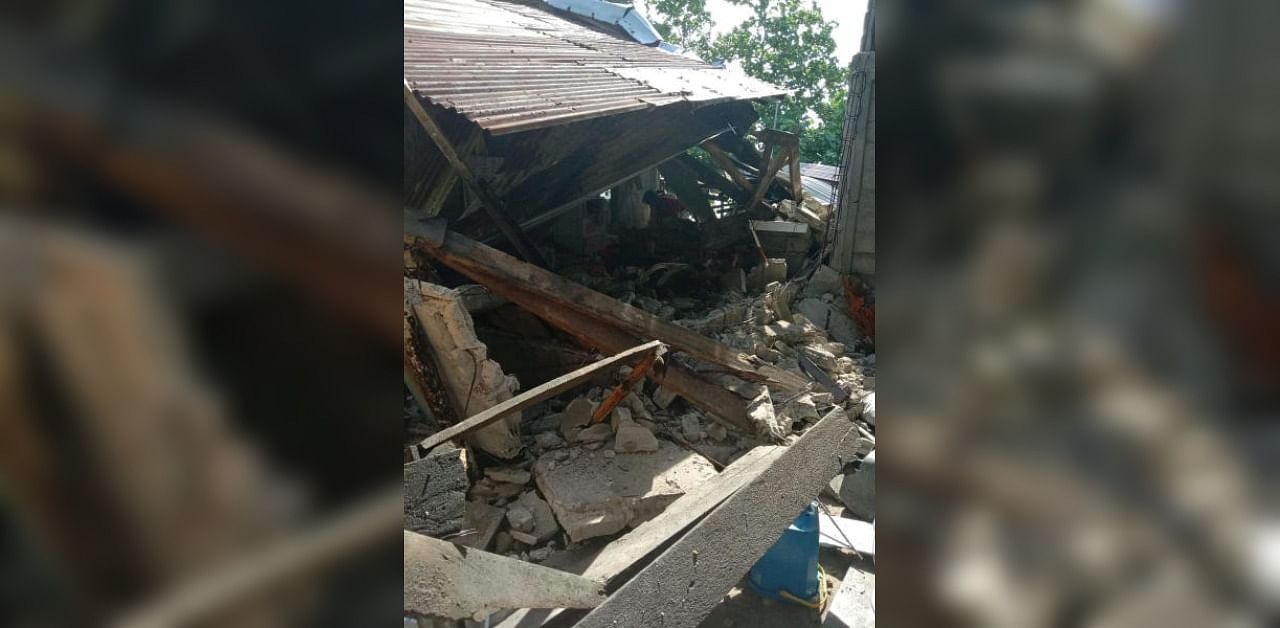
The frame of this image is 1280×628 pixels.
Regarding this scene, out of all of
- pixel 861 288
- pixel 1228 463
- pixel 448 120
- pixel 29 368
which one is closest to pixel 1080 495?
pixel 1228 463

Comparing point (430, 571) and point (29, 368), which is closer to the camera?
point (29, 368)

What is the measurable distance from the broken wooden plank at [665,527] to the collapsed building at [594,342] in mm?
15

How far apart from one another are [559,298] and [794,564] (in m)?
2.45

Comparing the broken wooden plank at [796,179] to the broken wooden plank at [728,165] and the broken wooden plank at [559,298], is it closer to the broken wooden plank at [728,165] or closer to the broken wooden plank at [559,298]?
the broken wooden plank at [728,165]

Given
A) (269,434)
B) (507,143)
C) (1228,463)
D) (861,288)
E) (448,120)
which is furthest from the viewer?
(861,288)

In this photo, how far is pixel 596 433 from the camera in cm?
430

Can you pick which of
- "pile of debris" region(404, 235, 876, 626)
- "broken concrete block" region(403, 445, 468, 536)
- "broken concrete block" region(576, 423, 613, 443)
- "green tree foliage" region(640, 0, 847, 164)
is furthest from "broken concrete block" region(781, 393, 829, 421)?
"green tree foliage" region(640, 0, 847, 164)

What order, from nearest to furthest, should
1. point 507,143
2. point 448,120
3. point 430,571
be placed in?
point 430,571, point 448,120, point 507,143

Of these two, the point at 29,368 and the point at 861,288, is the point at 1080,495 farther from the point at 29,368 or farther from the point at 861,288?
the point at 861,288

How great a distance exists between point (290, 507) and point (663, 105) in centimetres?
580

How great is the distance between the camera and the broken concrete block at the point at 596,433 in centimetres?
426

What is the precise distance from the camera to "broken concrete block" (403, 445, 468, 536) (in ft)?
8.42

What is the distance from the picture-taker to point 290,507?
1.49ft

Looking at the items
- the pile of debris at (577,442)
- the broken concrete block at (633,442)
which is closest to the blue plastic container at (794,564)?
the pile of debris at (577,442)
